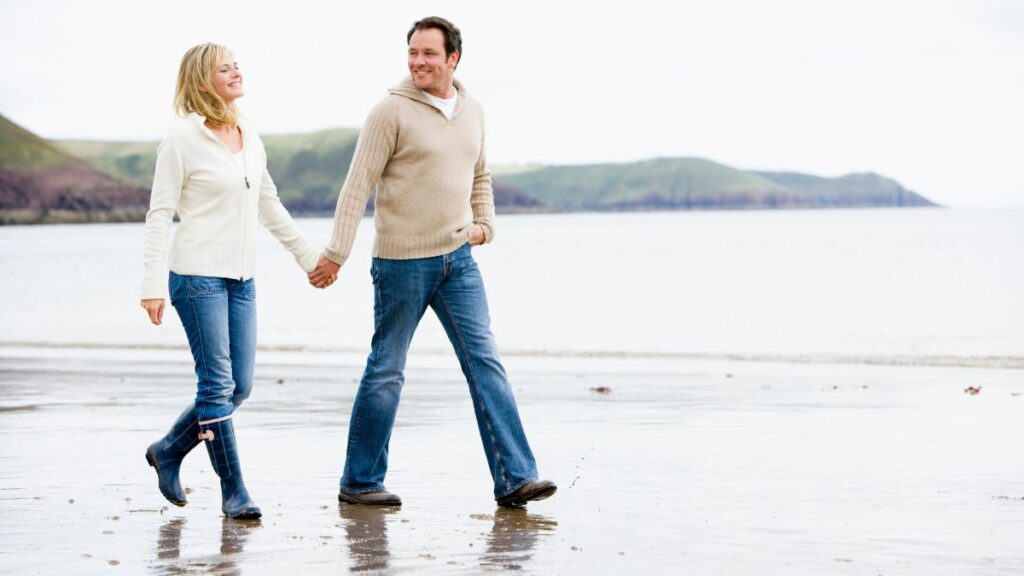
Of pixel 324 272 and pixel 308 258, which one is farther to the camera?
pixel 308 258

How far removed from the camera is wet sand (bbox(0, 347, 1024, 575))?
492 cm

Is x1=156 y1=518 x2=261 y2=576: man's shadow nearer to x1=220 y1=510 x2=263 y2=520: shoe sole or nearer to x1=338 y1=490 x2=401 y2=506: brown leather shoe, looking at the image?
x1=220 y1=510 x2=263 y2=520: shoe sole

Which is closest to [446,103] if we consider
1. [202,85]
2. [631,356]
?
[202,85]

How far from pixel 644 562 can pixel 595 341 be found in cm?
1947

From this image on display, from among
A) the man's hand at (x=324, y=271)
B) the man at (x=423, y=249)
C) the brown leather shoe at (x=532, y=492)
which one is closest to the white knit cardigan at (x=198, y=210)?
the man's hand at (x=324, y=271)

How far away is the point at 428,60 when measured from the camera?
582 centimetres

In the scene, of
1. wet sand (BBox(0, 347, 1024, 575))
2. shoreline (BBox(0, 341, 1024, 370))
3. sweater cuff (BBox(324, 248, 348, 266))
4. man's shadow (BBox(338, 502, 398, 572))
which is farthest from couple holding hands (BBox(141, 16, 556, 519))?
shoreline (BBox(0, 341, 1024, 370))

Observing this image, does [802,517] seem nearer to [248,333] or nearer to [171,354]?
[248,333]

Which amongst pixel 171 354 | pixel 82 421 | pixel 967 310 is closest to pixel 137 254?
pixel 967 310

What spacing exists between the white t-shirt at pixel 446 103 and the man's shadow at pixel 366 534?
5.59 ft

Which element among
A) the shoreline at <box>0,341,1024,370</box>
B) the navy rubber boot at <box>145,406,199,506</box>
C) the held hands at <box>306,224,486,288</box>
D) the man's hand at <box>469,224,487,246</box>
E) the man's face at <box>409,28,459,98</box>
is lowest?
the shoreline at <box>0,341,1024,370</box>

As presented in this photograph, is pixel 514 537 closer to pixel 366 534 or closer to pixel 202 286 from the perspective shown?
pixel 366 534

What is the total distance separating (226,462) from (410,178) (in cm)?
141

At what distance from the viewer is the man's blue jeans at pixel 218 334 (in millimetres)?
5598
